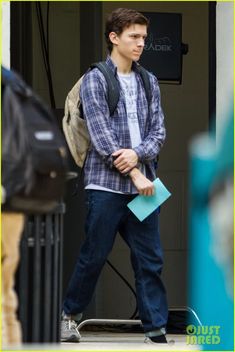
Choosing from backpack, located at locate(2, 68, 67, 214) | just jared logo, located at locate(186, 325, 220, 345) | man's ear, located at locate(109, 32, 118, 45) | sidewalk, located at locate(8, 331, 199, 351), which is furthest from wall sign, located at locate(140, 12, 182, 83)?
backpack, located at locate(2, 68, 67, 214)

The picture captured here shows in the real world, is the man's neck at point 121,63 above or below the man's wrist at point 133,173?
above

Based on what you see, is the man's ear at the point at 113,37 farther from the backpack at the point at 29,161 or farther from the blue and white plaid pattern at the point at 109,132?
the backpack at the point at 29,161

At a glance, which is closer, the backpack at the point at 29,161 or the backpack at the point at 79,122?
the backpack at the point at 29,161

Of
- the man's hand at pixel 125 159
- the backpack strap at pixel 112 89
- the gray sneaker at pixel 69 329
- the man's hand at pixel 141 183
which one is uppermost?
the backpack strap at pixel 112 89

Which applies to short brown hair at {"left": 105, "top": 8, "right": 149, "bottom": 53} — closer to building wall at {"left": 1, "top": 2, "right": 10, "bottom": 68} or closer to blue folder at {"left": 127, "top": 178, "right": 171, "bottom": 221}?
building wall at {"left": 1, "top": 2, "right": 10, "bottom": 68}

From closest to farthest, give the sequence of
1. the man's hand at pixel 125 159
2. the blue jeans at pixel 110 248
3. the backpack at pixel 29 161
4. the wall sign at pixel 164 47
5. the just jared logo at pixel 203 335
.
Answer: the backpack at pixel 29 161 < the just jared logo at pixel 203 335 < the man's hand at pixel 125 159 < the blue jeans at pixel 110 248 < the wall sign at pixel 164 47

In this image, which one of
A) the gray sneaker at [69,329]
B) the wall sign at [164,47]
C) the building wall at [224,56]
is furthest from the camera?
the wall sign at [164,47]

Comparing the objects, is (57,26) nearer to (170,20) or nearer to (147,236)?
(170,20)

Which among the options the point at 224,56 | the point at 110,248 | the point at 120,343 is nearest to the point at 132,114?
the point at 110,248

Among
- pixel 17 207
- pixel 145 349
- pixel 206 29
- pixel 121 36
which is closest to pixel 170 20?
pixel 206 29

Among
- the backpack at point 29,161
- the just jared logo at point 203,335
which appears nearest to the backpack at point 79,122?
the just jared logo at point 203,335

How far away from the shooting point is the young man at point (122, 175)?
6.51 m

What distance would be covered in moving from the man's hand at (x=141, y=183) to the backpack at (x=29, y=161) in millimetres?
1799

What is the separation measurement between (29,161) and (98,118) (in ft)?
6.53
